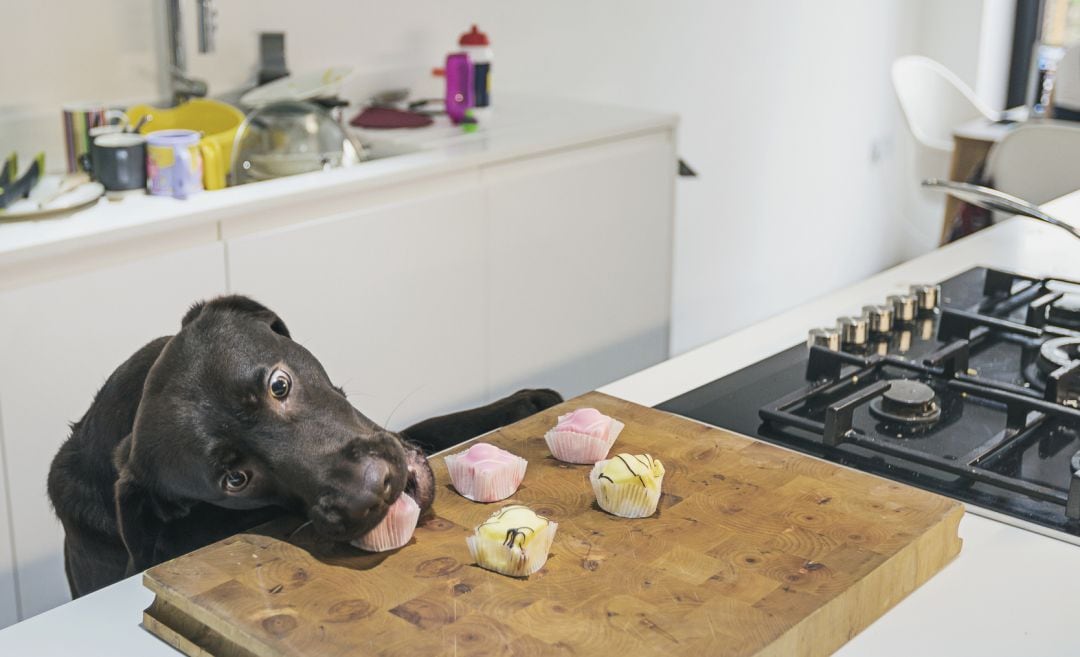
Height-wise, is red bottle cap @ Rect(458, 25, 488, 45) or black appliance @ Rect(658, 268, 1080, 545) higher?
red bottle cap @ Rect(458, 25, 488, 45)

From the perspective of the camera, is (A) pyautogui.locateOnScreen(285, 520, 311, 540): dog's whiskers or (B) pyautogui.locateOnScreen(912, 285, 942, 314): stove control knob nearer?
(A) pyautogui.locateOnScreen(285, 520, 311, 540): dog's whiskers

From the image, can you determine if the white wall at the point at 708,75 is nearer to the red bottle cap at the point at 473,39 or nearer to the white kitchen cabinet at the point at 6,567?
the red bottle cap at the point at 473,39

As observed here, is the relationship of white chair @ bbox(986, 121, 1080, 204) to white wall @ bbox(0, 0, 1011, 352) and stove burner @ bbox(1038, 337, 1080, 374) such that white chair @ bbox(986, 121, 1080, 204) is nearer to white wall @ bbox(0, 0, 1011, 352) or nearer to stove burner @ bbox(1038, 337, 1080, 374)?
white wall @ bbox(0, 0, 1011, 352)

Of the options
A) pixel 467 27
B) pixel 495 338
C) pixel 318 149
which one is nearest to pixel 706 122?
pixel 467 27

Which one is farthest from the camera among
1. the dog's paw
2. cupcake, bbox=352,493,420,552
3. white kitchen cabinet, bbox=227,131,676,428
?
white kitchen cabinet, bbox=227,131,676,428

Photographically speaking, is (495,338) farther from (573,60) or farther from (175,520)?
(175,520)

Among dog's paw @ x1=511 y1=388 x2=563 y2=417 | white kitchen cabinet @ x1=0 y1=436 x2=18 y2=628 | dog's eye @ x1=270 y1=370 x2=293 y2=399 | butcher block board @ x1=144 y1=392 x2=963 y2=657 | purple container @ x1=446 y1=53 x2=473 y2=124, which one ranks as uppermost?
purple container @ x1=446 y1=53 x2=473 y2=124

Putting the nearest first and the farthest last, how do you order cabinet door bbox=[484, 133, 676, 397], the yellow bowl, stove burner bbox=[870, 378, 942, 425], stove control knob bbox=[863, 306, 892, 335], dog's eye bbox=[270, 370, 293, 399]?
1. dog's eye bbox=[270, 370, 293, 399]
2. stove burner bbox=[870, 378, 942, 425]
3. stove control knob bbox=[863, 306, 892, 335]
4. the yellow bowl
5. cabinet door bbox=[484, 133, 676, 397]

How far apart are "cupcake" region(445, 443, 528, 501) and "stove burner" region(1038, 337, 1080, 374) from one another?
67cm

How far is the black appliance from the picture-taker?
120cm

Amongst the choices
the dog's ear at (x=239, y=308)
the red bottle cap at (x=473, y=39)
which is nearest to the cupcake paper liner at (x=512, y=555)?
the dog's ear at (x=239, y=308)

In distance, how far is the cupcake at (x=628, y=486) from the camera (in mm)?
1051

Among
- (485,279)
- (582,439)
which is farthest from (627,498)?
(485,279)

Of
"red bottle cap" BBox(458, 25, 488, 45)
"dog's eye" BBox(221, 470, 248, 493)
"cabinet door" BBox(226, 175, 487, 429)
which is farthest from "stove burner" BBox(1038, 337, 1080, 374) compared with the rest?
"red bottle cap" BBox(458, 25, 488, 45)
